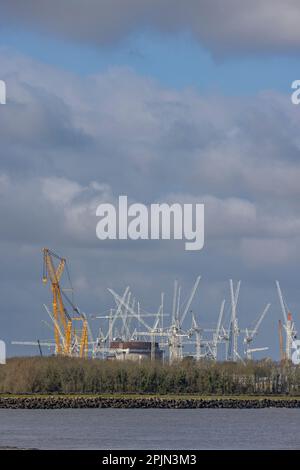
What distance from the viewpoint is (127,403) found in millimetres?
177125

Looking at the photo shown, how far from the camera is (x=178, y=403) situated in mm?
177000

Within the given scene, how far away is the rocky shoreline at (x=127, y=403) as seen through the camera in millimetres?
171375

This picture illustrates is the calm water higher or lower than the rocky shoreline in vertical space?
lower

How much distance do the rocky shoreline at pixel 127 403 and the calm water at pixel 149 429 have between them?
33.3 feet

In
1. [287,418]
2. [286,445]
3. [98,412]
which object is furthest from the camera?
[98,412]

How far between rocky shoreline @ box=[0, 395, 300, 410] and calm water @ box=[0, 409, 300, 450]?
1016 cm

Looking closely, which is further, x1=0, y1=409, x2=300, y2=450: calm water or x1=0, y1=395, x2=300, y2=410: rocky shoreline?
x1=0, y1=395, x2=300, y2=410: rocky shoreline

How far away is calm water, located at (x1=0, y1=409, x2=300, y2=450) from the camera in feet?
317

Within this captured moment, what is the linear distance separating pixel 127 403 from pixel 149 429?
59902 millimetres
